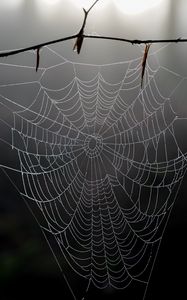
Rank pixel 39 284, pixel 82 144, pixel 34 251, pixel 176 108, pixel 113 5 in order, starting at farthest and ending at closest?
pixel 39 284
pixel 34 251
pixel 113 5
pixel 176 108
pixel 82 144

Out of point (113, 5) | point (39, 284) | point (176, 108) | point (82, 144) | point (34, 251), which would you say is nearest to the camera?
point (82, 144)

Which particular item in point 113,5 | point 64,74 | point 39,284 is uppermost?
point 113,5

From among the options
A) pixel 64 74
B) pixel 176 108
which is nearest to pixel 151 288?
pixel 176 108

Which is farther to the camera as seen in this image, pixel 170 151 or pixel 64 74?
pixel 170 151

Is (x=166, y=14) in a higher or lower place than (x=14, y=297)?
higher

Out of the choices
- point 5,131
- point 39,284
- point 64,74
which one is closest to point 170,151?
point 64,74

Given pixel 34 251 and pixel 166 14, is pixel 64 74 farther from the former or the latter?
pixel 34 251
